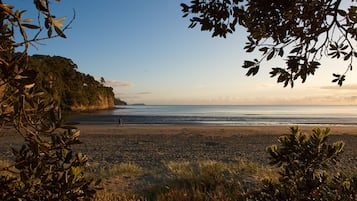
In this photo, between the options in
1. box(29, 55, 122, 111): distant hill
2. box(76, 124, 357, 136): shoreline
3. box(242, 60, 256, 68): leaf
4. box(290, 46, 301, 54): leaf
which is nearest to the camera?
box(242, 60, 256, 68): leaf

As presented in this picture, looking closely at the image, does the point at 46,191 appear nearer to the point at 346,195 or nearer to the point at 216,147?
the point at 346,195

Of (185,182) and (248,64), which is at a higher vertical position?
(248,64)

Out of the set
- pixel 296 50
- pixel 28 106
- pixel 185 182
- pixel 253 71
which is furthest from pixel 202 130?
pixel 28 106

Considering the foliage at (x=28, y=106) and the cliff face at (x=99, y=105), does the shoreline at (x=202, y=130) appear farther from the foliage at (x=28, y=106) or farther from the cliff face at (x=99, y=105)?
the cliff face at (x=99, y=105)

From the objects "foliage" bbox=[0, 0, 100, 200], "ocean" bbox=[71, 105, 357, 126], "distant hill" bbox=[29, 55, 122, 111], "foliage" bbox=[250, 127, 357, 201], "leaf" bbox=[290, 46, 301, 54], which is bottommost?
"ocean" bbox=[71, 105, 357, 126]

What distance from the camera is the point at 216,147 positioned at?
18812mm

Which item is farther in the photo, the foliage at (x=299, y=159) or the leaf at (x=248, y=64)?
the foliage at (x=299, y=159)

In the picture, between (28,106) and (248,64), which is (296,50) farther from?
(28,106)

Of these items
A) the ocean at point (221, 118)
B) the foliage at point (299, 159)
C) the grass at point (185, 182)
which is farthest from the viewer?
the ocean at point (221, 118)

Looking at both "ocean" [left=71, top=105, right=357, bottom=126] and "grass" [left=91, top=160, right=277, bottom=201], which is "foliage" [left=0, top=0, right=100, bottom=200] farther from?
"ocean" [left=71, top=105, right=357, bottom=126]

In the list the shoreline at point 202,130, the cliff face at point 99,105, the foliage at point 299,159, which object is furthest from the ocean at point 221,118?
the foliage at point 299,159

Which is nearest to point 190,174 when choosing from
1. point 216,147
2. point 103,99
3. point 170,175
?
point 170,175

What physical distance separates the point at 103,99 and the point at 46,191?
101m

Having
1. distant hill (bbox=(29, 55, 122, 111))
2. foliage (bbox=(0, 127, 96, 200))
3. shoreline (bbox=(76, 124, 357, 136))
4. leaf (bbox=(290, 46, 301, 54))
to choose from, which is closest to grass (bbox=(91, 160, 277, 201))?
foliage (bbox=(0, 127, 96, 200))
